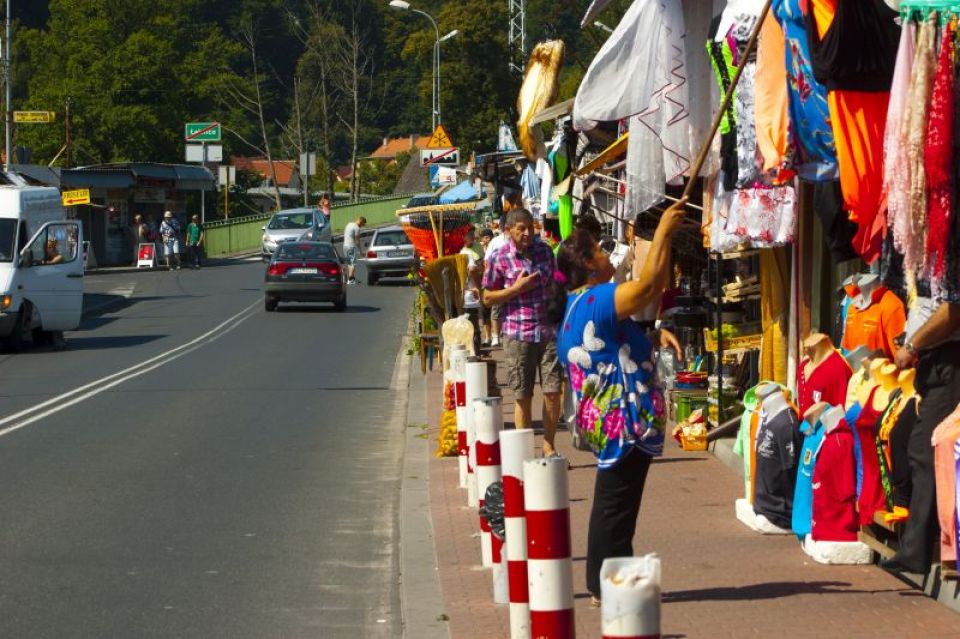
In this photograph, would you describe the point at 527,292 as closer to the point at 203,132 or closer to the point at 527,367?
the point at 527,367

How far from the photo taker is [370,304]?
37.3m

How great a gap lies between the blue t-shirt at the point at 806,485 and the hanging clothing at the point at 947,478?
1.44 meters

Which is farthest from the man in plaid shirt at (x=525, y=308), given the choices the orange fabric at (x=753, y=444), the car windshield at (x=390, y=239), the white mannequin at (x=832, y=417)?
the car windshield at (x=390, y=239)

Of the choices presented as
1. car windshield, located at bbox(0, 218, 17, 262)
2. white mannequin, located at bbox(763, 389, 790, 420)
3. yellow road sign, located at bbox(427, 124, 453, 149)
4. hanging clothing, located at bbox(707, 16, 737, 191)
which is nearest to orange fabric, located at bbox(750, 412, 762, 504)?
white mannequin, located at bbox(763, 389, 790, 420)

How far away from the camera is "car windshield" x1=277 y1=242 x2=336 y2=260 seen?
34.8 meters

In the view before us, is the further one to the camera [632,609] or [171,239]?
[171,239]

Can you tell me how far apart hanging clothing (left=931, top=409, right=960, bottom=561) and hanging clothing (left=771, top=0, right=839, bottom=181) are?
2361 millimetres

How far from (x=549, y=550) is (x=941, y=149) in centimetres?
248

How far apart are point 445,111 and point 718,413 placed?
55.5m

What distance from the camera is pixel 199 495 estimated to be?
440 inches

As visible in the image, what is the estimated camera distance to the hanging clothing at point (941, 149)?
6621mm

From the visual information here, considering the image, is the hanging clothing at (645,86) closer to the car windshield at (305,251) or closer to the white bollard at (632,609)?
the white bollard at (632,609)

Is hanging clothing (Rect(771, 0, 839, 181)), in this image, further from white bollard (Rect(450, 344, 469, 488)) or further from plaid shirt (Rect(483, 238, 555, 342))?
plaid shirt (Rect(483, 238, 555, 342))

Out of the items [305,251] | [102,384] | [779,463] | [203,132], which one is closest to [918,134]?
[779,463]
